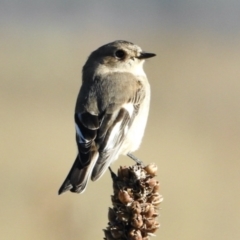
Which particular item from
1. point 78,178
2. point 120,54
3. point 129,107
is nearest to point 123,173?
point 78,178

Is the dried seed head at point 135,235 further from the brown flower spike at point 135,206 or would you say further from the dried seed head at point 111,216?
the dried seed head at point 111,216

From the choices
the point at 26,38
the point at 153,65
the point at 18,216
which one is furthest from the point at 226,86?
the point at 18,216

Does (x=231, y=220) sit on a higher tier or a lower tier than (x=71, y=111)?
lower

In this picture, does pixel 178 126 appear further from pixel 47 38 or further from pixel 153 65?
pixel 47 38

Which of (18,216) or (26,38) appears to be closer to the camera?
(18,216)

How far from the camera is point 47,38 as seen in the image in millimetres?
15055

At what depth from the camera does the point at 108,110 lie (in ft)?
15.1

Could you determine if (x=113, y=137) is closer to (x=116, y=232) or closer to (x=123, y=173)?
(x=123, y=173)

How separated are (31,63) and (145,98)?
26.6ft

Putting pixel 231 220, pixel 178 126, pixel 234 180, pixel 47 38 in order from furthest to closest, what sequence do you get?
1. pixel 47 38
2. pixel 178 126
3. pixel 234 180
4. pixel 231 220

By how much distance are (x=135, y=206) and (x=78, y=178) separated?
86 cm

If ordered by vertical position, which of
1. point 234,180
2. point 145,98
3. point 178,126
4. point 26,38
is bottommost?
point 145,98

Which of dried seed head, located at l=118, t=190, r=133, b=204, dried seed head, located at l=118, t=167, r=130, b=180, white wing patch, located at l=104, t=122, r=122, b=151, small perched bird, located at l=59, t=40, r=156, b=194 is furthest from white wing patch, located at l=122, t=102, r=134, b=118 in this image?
dried seed head, located at l=118, t=190, r=133, b=204

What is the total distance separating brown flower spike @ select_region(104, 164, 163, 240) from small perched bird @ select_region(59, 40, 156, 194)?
2.00 ft
